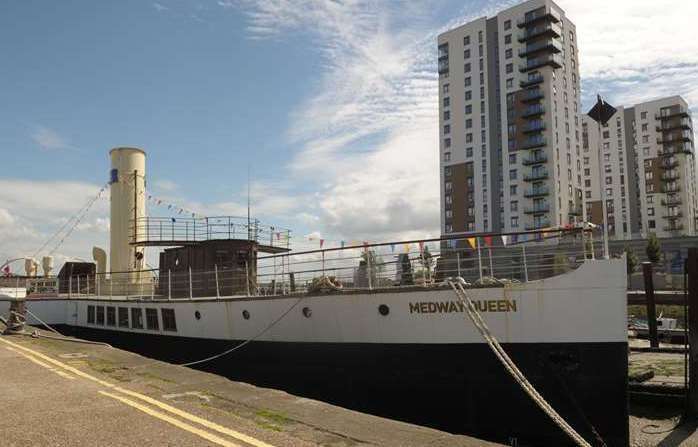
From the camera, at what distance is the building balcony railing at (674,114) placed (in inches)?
4031

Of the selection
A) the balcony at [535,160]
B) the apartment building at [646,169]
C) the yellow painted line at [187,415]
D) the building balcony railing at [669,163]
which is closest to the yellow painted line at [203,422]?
the yellow painted line at [187,415]

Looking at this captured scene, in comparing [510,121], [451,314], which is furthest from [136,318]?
[510,121]

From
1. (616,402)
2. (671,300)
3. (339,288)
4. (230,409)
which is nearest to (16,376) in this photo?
(230,409)

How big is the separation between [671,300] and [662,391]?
14.7 meters

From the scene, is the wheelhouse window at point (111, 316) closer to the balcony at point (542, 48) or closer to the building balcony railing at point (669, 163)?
the balcony at point (542, 48)

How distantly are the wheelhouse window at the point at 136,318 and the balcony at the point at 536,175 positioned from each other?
2759 inches

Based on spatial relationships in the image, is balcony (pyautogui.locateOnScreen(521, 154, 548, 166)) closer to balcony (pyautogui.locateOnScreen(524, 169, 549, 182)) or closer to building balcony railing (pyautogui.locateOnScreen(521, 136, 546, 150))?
balcony (pyautogui.locateOnScreen(524, 169, 549, 182))

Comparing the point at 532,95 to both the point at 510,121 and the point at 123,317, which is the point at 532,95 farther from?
the point at 123,317

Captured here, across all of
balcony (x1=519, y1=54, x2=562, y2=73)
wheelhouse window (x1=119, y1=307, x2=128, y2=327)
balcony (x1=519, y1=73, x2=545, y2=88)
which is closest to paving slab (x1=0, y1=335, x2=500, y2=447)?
wheelhouse window (x1=119, y1=307, x2=128, y2=327)

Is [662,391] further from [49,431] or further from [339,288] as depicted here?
[49,431]

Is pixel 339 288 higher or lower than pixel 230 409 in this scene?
higher

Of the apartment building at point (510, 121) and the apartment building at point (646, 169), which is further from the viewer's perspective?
the apartment building at point (646, 169)

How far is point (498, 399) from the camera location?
33.8 feet

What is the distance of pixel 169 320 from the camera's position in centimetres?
1627
